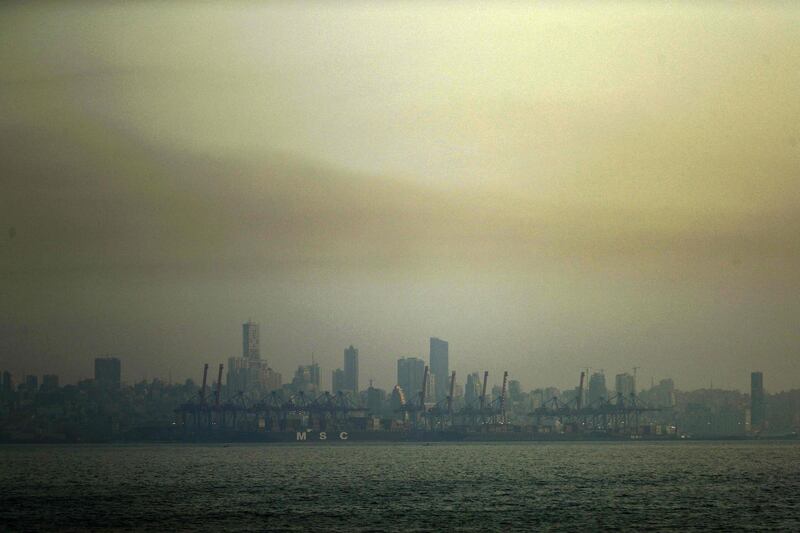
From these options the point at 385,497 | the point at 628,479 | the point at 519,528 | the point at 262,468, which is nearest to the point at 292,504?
the point at 385,497

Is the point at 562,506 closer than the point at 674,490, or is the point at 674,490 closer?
the point at 562,506

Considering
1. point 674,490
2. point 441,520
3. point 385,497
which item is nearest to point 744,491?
point 674,490

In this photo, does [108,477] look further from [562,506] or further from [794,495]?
[794,495]

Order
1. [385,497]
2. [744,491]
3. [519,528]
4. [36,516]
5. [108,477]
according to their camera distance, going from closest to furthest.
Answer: [519,528]
[36,516]
[385,497]
[744,491]
[108,477]

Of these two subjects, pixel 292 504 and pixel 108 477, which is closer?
pixel 292 504

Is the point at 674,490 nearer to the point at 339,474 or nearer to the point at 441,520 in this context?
the point at 441,520

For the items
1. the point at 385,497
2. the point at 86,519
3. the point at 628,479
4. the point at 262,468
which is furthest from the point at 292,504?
the point at 262,468

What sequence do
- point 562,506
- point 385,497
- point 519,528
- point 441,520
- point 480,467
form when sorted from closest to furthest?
point 519,528 < point 441,520 < point 562,506 < point 385,497 < point 480,467

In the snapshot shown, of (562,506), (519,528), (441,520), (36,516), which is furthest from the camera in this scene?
(562,506)

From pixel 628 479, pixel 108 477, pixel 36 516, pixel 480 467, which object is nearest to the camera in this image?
pixel 36 516
